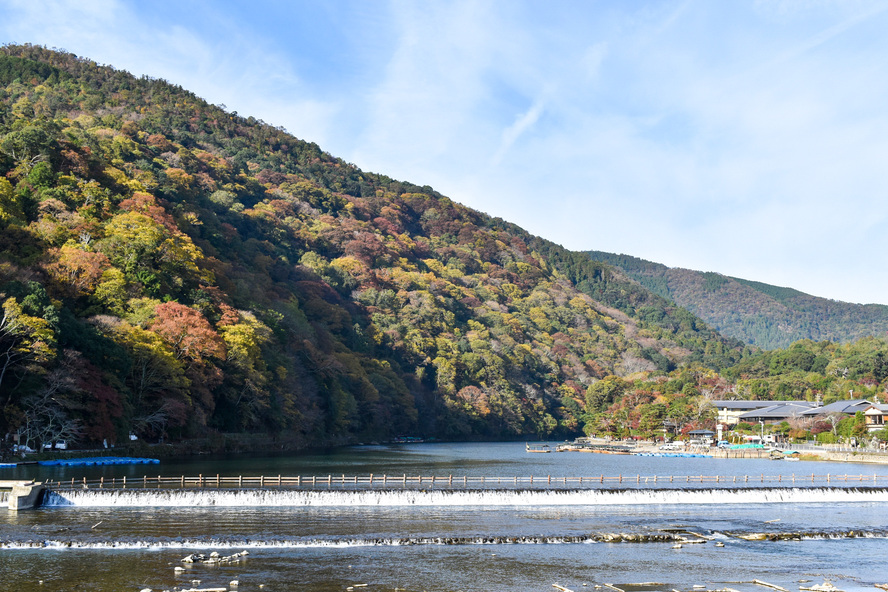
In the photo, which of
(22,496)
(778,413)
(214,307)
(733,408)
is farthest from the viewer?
(733,408)

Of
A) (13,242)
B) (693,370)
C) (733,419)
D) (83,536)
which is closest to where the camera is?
(83,536)

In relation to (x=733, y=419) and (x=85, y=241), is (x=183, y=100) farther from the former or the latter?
(x=733, y=419)

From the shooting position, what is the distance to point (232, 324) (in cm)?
7475

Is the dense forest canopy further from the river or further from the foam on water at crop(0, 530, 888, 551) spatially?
the foam on water at crop(0, 530, 888, 551)

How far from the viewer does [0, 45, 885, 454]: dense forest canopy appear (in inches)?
2264

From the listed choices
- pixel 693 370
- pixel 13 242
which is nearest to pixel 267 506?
pixel 13 242

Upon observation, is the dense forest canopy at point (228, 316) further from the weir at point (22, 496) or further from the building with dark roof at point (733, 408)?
the weir at point (22, 496)

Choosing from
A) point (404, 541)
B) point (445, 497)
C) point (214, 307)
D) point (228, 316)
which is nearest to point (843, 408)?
point (445, 497)

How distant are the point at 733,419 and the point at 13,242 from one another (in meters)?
103

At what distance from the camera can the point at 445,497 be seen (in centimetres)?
4197

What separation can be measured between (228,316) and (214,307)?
2.04 metres

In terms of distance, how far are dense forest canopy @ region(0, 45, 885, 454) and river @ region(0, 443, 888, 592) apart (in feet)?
37.8

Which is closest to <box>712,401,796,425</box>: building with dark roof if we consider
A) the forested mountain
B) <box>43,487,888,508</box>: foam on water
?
the forested mountain

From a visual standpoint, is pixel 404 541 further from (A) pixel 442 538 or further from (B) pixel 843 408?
(B) pixel 843 408
